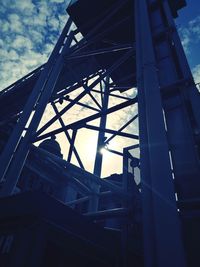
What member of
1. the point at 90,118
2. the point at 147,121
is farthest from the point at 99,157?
the point at 147,121

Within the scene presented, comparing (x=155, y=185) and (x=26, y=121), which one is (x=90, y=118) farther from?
(x=155, y=185)

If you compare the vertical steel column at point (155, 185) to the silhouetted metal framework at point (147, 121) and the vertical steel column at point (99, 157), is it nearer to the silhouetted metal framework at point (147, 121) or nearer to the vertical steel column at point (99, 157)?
the silhouetted metal framework at point (147, 121)

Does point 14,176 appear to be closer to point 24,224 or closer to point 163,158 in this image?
point 24,224

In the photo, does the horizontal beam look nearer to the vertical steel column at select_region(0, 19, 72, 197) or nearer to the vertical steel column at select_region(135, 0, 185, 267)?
the vertical steel column at select_region(0, 19, 72, 197)

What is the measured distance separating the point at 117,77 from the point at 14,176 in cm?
501

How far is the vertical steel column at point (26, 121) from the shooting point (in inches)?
163

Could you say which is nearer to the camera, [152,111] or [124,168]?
[152,111]

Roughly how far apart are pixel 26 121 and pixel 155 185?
3.58 m

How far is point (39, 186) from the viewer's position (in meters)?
11.6

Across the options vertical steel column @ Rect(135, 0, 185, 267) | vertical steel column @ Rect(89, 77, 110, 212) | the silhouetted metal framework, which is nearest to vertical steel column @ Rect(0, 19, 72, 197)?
the silhouetted metal framework

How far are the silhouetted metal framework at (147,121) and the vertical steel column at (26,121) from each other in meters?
0.02

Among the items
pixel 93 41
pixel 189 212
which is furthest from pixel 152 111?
pixel 93 41

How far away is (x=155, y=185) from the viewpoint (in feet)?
7.91

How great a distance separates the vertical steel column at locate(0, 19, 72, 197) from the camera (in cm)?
414
